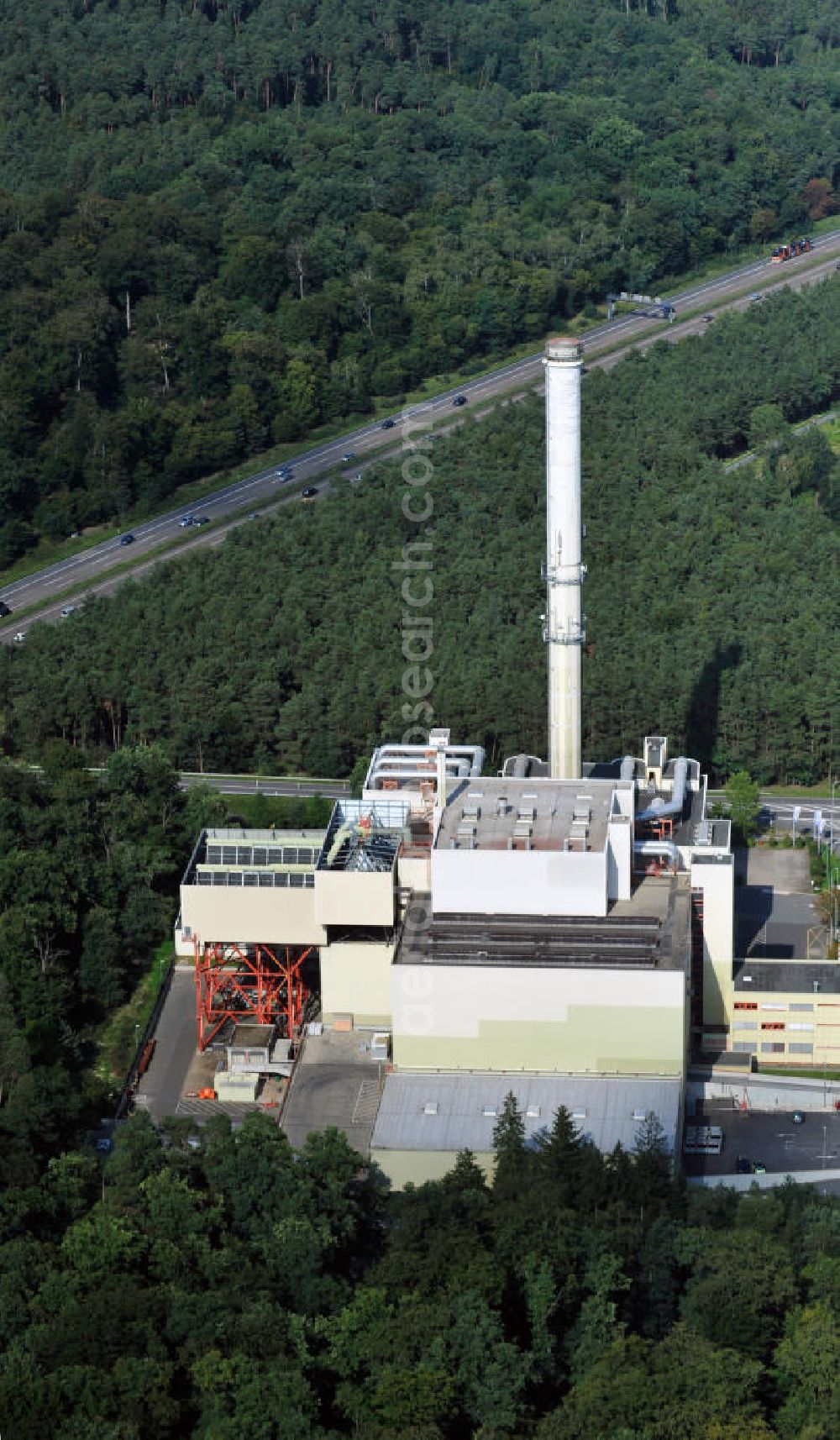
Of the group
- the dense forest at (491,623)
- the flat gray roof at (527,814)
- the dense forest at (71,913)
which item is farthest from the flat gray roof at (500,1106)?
the dense forest at (491,623)

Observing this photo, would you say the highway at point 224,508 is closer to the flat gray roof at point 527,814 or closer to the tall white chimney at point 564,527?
the tall white chimney at point 564,527

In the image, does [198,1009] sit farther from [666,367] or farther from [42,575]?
[666,367]

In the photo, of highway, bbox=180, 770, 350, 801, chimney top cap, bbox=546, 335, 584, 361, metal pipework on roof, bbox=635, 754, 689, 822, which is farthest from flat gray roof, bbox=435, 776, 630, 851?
highway, bbox=180, 770, 350, 801

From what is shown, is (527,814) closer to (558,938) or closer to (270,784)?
(558,938)

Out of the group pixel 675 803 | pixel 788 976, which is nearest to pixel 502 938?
pixel 788 976

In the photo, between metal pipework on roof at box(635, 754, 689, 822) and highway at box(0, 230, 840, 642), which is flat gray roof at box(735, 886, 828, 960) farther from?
highway at box(0, 230, 840, 642)

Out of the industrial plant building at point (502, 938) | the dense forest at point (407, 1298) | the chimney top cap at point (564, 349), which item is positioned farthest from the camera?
the chimney top cap at point (564, 349)
